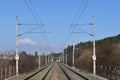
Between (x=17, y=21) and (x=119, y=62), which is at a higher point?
(x=17, y=21)

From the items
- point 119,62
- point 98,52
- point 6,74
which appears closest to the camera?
point 6,74

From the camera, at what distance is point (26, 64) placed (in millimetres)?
90500

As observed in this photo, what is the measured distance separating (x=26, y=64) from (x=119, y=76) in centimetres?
5235

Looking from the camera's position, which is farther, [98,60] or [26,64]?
[26,64]

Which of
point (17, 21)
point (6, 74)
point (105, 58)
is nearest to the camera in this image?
point (6, 74)

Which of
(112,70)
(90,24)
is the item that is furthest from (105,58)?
(112,70)

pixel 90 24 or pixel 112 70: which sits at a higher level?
pixel 90 24

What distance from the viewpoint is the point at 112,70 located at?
1657 inches

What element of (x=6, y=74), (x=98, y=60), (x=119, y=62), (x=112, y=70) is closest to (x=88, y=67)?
(x=98, y=60)

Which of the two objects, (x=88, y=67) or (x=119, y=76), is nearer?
(x=119, y=76)

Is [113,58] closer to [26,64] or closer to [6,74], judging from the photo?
[26,64]

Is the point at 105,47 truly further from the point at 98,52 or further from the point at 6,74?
the point at 6,74

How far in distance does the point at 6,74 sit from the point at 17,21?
8.01m

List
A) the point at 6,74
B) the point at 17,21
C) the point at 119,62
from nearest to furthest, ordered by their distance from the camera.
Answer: the point at 6,74, the point at 17,21, the point at 119,62
